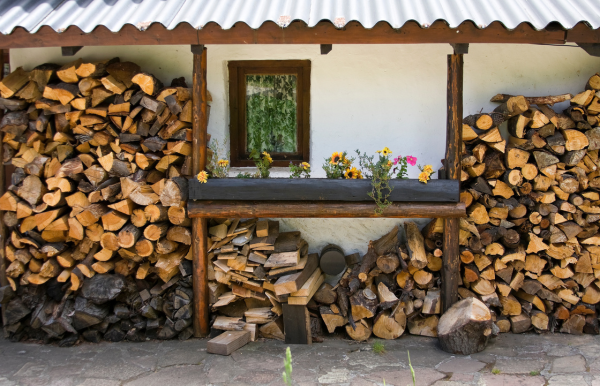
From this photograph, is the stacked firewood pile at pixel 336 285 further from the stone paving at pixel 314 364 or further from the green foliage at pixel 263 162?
the green foliage at pixel 263 162

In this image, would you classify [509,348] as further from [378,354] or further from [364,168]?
[364,168]

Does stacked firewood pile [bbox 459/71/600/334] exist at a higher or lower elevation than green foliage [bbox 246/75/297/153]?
lower

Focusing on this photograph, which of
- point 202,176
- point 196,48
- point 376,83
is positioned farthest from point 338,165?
point 196,48

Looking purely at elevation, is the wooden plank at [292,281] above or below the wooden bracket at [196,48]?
below

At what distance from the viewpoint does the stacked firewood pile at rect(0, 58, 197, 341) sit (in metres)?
4.14

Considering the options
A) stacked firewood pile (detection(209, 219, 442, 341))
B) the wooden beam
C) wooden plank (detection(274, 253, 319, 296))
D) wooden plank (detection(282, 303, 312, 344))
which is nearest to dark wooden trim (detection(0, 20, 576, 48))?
the wooden beam

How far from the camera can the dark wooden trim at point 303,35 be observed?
3543mm

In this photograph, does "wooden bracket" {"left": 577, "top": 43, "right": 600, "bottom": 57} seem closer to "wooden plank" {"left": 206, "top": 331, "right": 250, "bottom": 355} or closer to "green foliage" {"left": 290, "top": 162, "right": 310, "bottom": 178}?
"green foliage" {"left": 290, "top": 162, "right": 310, "bottom": 178}

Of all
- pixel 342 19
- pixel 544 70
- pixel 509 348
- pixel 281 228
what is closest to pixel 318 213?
pixel 281 228

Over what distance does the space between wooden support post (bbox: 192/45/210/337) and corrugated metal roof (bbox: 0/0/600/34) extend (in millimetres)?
404

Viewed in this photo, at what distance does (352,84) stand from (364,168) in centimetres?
81

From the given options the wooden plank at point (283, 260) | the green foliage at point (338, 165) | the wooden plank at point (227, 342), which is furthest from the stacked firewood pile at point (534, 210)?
the wooden plank at point (227, 342)

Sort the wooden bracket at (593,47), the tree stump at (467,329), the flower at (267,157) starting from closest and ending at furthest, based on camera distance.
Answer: the wooden bracket at (593,47), the tree stump at (467,329), the flower at (267,157)

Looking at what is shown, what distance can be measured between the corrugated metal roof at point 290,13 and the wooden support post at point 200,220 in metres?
0.40
